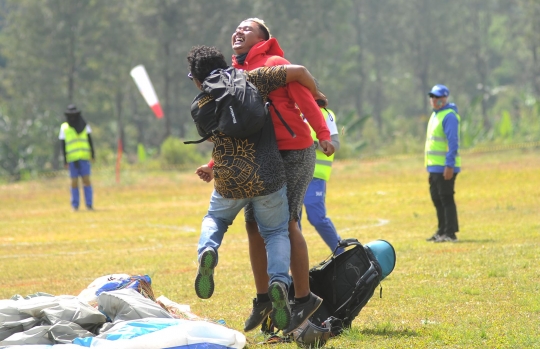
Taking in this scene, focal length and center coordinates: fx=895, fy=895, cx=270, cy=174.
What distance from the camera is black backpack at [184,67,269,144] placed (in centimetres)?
518

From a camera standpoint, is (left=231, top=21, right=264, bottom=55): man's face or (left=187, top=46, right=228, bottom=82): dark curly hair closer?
(left=187, top=46, right=228, bottom=82): dark curly hair

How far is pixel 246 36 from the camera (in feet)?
18.7

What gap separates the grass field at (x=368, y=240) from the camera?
6055 millimetres

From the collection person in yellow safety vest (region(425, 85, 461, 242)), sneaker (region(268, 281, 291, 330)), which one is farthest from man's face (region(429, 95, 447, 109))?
sneaker (region(268, 281, 291, 330))

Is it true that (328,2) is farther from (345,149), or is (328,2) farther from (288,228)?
(288,228)

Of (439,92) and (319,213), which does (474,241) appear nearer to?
(439,92)

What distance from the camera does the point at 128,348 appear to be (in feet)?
15.5

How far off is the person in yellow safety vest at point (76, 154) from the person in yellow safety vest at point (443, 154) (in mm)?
9644

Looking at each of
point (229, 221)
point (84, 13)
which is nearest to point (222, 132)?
point (229, 221)

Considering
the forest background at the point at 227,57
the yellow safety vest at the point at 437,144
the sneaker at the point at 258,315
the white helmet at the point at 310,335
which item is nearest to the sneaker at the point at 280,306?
the white helmet at the point at 310,335

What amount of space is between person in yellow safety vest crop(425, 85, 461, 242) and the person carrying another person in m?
5.98

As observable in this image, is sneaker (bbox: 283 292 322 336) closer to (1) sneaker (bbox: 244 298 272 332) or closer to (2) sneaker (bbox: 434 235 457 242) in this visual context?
(1) sneaker (bbox: 244 298 272 332)

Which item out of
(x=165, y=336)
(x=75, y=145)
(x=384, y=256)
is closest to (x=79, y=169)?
(x=75, y=145)

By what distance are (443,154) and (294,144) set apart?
19.9ft
